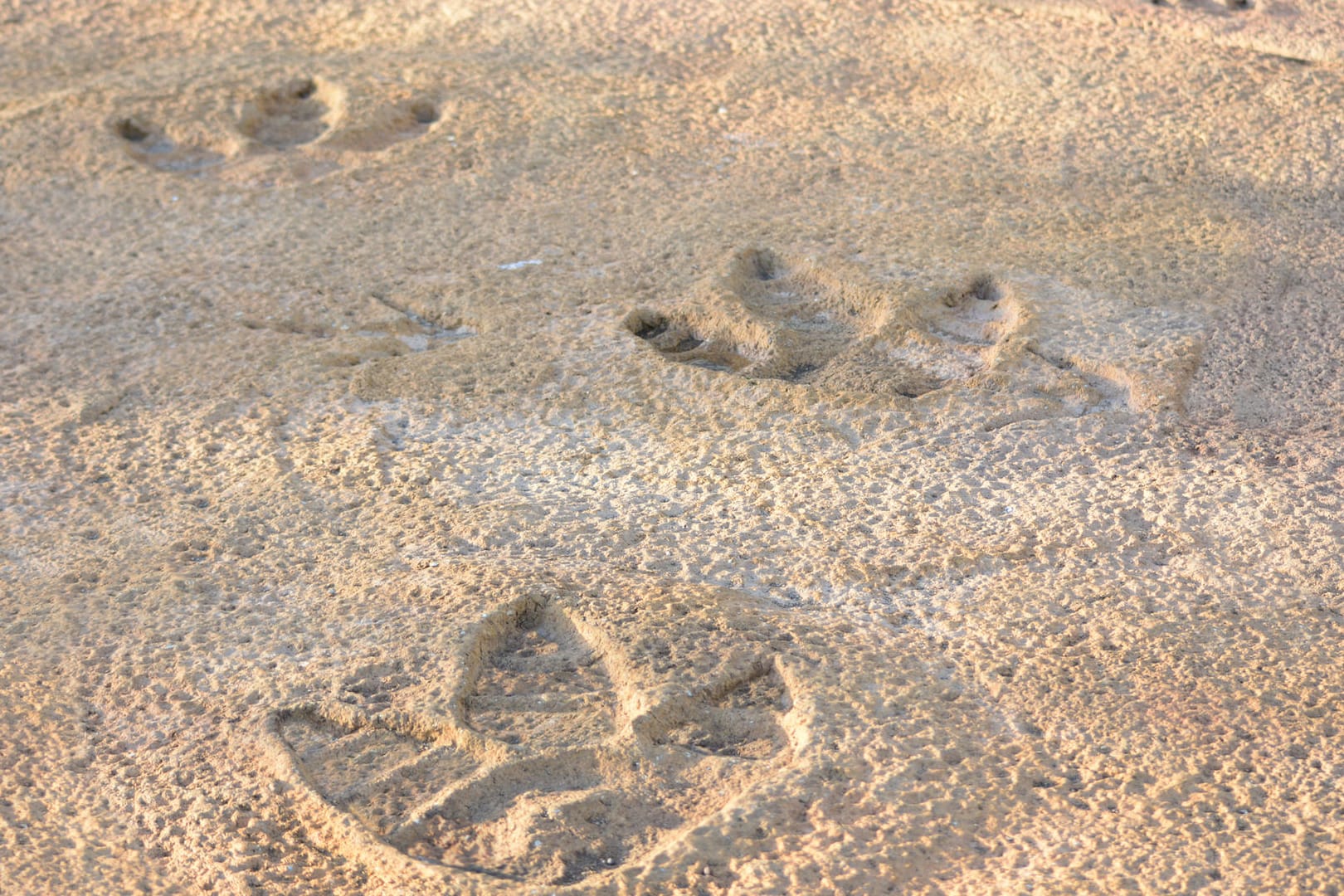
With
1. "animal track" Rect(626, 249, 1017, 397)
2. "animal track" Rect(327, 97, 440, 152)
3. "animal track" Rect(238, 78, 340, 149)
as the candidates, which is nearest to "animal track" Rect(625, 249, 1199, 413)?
"animal track" Rect(626, 249, 1017, 397)

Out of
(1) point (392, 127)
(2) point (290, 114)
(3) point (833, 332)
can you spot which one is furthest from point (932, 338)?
(2) point (290, 114)

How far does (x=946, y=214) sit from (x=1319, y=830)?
1.71 meters

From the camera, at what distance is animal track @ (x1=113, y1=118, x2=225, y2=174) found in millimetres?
3436

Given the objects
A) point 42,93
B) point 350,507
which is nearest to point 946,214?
point 350,507

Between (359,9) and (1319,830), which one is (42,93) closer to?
(359,9)

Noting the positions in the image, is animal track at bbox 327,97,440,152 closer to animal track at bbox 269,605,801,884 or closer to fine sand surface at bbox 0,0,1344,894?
fine sand surface at bbox 0,0,1344,894

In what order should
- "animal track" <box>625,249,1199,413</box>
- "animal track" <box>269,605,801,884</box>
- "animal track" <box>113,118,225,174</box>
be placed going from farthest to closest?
1. "animal track" <box>113,118,225,174</box>
2. "animal track" <box>625,249,1199,413</box>
3. "animal track" <box>269,605,801,884</box>

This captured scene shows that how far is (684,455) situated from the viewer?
2352 millimetres

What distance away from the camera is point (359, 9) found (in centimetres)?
407

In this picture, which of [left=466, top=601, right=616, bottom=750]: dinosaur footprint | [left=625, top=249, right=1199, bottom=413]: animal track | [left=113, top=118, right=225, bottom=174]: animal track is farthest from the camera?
[left=113, top=118, right=225, bottom=174]: animal track

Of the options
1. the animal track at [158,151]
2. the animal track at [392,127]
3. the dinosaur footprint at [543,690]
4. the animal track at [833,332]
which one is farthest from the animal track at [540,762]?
the animal track at [158,151]

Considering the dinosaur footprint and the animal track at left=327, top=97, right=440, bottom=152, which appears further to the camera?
the animal track at left=327, top=97, right=440, bottom=152

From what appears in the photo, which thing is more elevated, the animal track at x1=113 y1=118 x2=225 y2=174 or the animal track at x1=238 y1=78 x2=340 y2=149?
the animal track at x1=238 y1=78 x2=340 y2=149

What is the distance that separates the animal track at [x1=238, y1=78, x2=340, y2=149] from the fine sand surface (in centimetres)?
2
